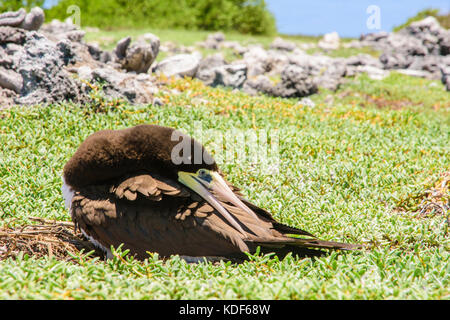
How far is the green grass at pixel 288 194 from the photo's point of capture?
2.80 m

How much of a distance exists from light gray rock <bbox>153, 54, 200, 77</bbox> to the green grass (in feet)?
3.46

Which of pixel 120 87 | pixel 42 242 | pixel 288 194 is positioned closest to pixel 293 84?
pixel 120 87

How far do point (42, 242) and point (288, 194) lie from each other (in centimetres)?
285

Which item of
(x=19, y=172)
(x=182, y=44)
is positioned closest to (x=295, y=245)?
(x=19, y=172)

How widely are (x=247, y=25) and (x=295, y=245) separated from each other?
49754 millimetres

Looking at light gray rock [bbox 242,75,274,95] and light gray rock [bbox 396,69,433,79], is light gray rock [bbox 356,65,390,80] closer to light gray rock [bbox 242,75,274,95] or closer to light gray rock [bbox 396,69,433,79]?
light gray rock [bbox 396,69,433,79]

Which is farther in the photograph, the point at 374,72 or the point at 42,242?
the point at 374,72

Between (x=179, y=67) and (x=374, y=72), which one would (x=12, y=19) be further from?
(x=374, y=72)

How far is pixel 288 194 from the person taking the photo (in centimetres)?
544

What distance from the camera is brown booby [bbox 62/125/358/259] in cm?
363

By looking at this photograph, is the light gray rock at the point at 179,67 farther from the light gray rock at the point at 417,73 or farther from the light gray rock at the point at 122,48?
the light gray rock at the point at 417,73

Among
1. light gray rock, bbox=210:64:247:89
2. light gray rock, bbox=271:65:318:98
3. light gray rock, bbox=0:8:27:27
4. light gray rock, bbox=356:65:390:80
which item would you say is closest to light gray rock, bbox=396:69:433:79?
light gray rock, bbox=356:65:390:80

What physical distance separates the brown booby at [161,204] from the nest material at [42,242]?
19 cm

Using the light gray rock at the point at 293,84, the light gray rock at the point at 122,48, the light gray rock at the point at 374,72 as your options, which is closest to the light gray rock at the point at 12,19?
the light gray rock at the point at 122,48
